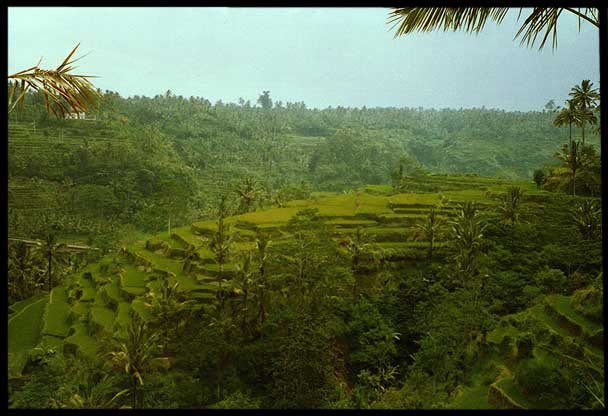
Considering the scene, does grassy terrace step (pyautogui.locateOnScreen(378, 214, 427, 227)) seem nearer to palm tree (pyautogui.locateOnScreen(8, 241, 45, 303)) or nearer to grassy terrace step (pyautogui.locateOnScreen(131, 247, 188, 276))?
grassy terrace step (pyautogui.locateOnScreen(131, 247, 188, 276))

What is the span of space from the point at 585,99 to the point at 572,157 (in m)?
0.46

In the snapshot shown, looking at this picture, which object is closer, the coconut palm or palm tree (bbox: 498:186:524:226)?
the coconut palm

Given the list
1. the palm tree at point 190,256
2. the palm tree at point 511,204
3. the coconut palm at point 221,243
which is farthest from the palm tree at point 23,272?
the palm tree at point 511,204

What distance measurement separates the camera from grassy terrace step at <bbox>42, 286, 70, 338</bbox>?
3131 mm

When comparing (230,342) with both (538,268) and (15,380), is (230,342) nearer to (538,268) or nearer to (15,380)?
(15,380)

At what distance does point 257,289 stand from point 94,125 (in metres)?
1.74

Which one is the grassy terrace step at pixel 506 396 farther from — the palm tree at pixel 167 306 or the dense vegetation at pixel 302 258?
the palm tree at pixel 167 306

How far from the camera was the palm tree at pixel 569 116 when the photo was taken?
353 centimetres

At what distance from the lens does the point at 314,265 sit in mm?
3443

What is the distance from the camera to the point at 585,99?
3.42m

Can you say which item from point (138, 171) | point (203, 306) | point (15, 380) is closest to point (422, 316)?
point (203, 306)

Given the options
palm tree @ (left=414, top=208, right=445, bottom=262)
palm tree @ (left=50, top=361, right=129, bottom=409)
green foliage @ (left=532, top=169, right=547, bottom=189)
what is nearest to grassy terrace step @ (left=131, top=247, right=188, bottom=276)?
palm tree @ (left=50, top=361, right=129, bottom=409)

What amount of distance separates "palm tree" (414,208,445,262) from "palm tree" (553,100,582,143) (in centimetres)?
117

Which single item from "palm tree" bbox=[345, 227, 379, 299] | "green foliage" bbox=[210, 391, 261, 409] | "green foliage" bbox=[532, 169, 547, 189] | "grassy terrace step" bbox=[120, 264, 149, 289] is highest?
"green foliage" bbox=[532, 169, 547, 189]
